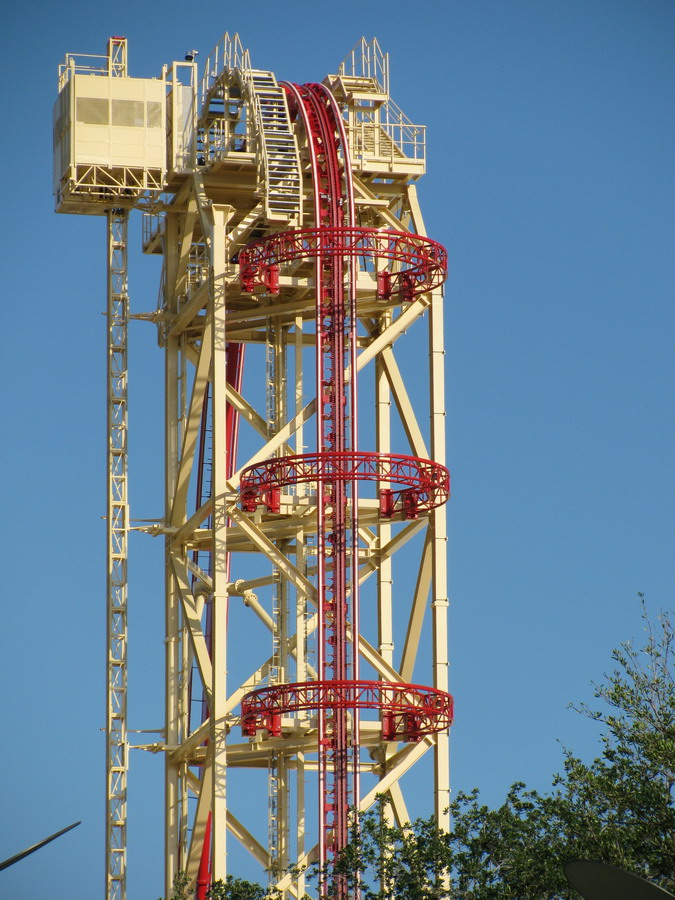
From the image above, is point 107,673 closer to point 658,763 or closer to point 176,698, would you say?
point 176,698

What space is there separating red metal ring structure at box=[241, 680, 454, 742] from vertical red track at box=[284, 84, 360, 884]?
0.39 m

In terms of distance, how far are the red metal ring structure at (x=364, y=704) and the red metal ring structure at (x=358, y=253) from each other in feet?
37.0

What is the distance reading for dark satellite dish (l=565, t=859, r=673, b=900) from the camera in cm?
2942

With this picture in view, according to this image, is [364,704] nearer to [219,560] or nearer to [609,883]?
[219,560]

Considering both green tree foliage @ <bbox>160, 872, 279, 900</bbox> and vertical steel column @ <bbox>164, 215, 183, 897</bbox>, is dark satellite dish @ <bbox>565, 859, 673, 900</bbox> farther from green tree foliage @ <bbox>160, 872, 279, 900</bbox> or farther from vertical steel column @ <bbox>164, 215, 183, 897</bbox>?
vertical steel column @ <bbox>164, 215, 183, 897</bbox>

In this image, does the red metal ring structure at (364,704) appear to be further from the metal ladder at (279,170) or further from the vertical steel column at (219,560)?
the metal ladder at (279,170)

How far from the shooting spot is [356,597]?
212 feet

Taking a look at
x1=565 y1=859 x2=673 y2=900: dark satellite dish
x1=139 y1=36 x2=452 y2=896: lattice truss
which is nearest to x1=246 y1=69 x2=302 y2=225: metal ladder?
x1=139 y1=36 x2=452 y2=896: lattice truss

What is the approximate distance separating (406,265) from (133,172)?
8353 millimetres

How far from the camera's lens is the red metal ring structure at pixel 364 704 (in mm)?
63188

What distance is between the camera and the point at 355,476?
64562mm

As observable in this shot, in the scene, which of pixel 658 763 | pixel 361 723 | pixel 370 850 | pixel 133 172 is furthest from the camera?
pixel 133 172

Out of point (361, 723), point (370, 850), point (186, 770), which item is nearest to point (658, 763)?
point (370, 850)

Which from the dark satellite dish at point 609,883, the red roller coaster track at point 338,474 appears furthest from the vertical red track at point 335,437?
the dark satellite dish at point 609,883
